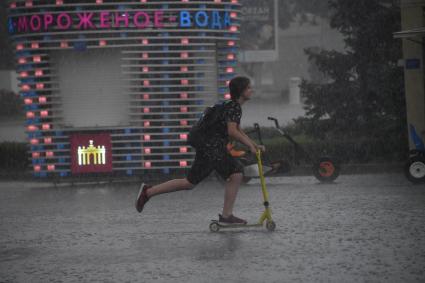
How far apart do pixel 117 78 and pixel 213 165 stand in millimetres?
7351

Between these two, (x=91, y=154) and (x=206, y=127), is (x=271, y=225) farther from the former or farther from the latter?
(x=91, y=154)

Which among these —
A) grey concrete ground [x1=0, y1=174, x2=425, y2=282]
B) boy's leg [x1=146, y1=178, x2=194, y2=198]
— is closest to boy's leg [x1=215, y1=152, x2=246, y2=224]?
grey concrete ground [x1=0, y1=174, x2=425, y2=282]

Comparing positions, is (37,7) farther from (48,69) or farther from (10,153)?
(10,153)

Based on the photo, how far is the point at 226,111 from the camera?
35.3 ft

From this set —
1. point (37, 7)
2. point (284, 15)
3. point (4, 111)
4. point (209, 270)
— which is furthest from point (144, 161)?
point (284, 15)

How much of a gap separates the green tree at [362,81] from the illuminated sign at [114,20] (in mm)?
4226

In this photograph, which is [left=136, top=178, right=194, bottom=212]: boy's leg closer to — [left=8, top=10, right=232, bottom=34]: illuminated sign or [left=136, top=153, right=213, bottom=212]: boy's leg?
[left=136, top=153, right=213, bottom=212]: boy's leg

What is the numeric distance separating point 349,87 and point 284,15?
42803 millimetres

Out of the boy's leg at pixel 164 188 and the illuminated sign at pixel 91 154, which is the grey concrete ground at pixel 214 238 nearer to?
the boy's leg at pixel 164 188

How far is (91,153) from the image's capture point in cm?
1753

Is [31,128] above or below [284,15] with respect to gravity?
below

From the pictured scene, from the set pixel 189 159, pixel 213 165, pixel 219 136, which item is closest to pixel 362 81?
pixel 189 159

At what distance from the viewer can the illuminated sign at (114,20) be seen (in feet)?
57.1

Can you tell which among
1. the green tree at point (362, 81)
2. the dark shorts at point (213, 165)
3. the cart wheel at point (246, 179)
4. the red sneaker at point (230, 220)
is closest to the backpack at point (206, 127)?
the dark shorts at point (213, 165)
